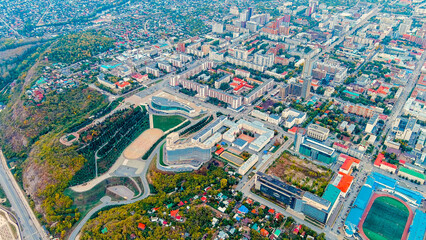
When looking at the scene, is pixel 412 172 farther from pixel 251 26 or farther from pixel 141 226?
pixel 251 26

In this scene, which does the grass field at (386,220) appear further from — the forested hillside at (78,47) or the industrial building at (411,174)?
the forested hillside at (78,47)

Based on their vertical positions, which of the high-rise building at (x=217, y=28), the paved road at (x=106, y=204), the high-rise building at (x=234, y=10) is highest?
the high-rise building at (x=234, y=10)

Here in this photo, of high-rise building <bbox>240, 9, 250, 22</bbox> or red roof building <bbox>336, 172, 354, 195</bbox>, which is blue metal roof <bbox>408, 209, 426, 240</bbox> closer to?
red roof building <bbox>336, 172, 354, 195</bbox>

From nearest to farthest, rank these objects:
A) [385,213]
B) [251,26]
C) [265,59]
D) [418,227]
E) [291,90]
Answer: [418,227] < [385,213] < [291,90] < [265,59] < [251,26]

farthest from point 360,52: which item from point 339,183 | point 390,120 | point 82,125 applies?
point 82,125

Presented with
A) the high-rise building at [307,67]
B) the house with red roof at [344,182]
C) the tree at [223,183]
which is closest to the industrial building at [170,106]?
the tree at [223,183]

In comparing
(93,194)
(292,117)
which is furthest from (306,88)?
(93,194)

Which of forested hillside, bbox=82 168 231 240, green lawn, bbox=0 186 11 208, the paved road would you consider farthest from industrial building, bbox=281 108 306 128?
green lawn, bbox=0 186 11 208
